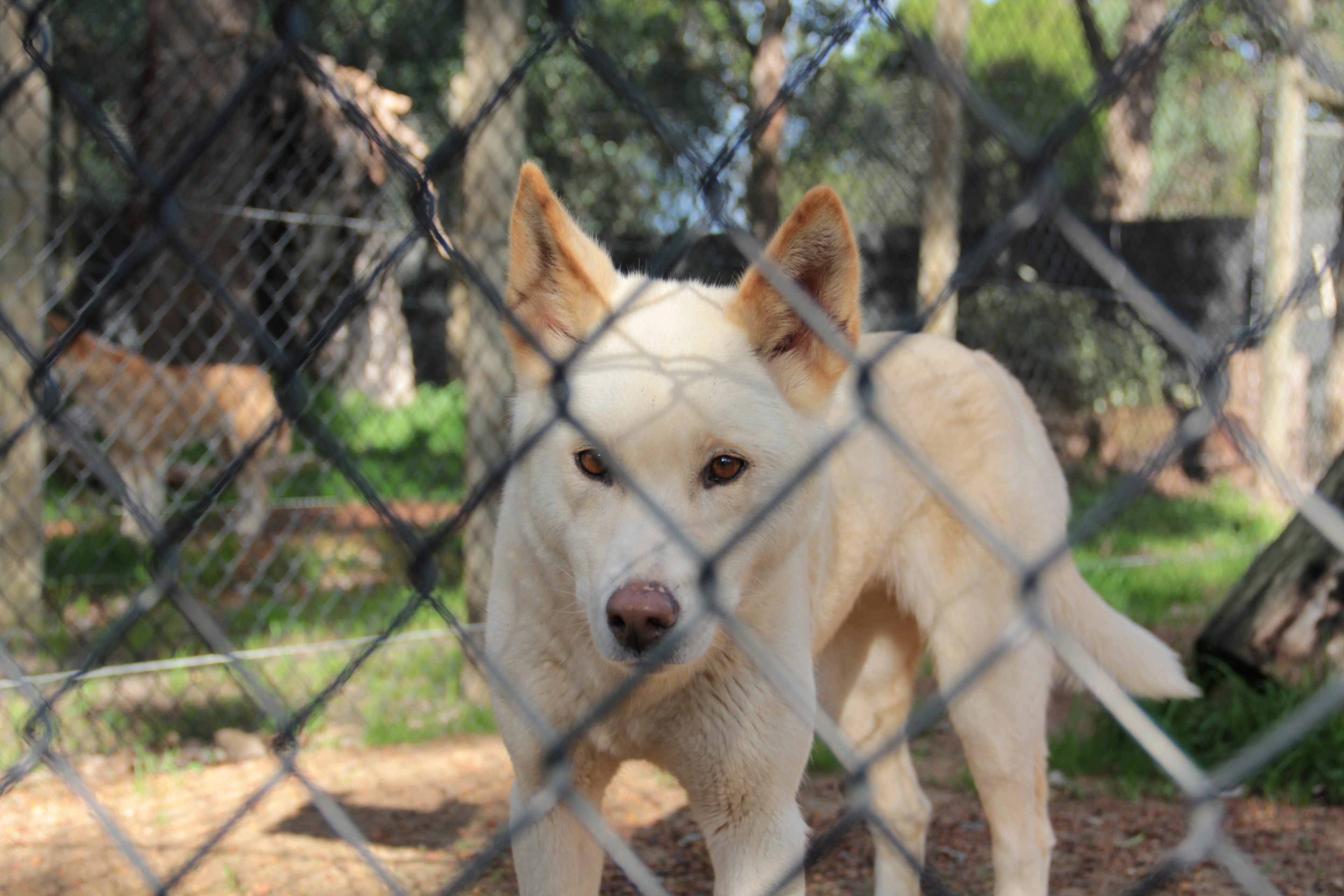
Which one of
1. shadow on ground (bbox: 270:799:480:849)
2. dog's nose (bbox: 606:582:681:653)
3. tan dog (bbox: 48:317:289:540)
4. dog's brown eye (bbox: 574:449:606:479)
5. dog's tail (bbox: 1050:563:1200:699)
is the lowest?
dog's tail (bbox: 1050:563:1200:699)

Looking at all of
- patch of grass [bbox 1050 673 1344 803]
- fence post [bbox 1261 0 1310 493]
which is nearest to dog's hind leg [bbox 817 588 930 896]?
patch of grass [bbox 1050 673 1344 803]

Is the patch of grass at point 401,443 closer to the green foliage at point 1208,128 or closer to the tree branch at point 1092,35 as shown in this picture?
the tree branch at point 1092,35

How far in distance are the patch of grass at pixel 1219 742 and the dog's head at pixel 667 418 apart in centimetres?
237

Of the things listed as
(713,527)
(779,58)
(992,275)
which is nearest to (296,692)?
(713,527)

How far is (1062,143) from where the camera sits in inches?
28.3

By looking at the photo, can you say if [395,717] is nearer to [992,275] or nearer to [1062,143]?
[1062,143]

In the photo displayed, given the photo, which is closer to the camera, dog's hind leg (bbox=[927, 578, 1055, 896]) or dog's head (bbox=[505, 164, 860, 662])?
dog's head (bbox=[505, 164, 860, 662])

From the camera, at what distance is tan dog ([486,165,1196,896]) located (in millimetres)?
1439

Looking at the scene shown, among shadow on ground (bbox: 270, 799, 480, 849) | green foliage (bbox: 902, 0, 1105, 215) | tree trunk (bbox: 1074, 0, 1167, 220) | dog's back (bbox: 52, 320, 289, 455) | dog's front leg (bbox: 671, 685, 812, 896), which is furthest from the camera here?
tree trunk (bbox: 1074, 0, 1167, 220)

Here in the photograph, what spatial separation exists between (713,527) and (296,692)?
3003 mm

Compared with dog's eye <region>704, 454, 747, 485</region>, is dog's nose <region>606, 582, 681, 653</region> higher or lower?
lower

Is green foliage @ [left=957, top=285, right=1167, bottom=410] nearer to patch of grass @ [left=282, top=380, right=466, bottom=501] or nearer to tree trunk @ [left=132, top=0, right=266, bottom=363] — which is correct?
patch of grass @ [left=282, top=380, right=466, bottom=501]

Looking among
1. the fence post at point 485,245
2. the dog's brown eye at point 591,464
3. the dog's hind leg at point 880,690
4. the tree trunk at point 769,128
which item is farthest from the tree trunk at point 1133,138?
the dog's brown eye at point 591,464

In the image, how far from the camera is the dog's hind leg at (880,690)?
2.84 m
